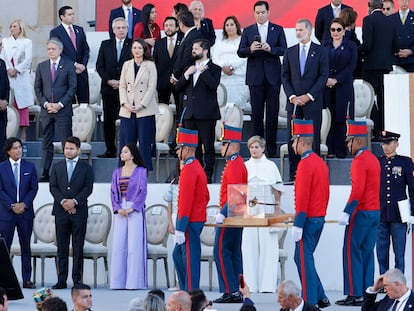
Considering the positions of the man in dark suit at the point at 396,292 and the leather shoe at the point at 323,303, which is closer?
the man in dark suit at the point at 396,292

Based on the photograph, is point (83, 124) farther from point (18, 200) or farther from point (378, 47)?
point (378, 47)

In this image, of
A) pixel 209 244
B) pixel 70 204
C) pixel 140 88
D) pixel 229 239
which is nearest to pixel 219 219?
pixel 229 239

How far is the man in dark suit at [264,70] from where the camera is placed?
61.9 ft

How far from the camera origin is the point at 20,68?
20.6m

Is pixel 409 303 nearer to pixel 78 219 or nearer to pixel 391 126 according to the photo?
pixel 391 126

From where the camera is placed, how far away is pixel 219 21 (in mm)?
23469

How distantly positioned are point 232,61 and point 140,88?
2294mm

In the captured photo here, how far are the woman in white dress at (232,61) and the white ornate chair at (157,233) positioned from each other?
2798 mm

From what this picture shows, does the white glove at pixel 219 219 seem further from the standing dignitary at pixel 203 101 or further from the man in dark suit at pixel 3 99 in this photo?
the man in dark suit at pixel 3 99

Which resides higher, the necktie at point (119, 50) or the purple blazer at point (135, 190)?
the necktie at point (119, 50)

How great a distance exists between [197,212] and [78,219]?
224 cm

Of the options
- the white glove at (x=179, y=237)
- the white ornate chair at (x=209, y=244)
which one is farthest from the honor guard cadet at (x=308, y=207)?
the white ornate chair at (x=209, y=244)

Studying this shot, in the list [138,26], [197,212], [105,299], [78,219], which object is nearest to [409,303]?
[197,212]

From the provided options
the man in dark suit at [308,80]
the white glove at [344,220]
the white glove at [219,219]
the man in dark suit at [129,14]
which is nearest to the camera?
the white glove at [344,220]
